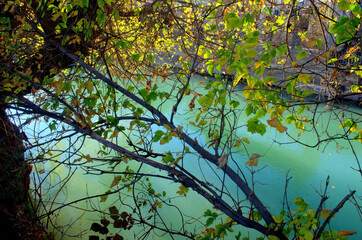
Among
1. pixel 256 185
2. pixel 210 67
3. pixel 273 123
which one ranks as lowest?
pixel 273 123

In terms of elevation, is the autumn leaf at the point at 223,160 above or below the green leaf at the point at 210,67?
below

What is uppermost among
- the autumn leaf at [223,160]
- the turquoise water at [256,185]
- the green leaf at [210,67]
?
the turquoise water at [256,185]

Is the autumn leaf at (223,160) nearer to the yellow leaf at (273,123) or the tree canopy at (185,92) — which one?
the tree canopy at (185,92)

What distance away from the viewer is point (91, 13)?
2.12m

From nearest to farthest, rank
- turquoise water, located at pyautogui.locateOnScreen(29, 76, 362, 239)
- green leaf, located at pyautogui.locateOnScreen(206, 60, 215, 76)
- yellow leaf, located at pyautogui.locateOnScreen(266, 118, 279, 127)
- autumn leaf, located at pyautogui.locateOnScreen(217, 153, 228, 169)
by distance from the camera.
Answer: autumn leaf, located at pyautogui.locateOnScreen(217, 153, 228, 169)
yellow leaf, located at pyautogui.locateOnScreen(266, 118, 279, 127)
green leaf, located at pyautogui.locateOnScreen(206, 60, 215, 76)
turquoise water, located at pyautogui.locateOnScreen(29, 76, 362, 239)

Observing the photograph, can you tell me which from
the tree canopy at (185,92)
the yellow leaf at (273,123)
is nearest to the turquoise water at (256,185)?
the tree canopy at (185,92)

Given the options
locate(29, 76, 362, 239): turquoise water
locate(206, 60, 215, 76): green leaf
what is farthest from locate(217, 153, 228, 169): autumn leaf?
locate(29, 76, 362, 239): turquoise water

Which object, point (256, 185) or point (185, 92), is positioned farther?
point (256, 185)

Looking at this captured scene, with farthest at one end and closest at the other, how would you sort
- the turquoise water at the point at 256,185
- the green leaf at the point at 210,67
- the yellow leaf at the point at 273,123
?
the turquoise water at the point at 256,185
the green leaf at the point at 210,67
the yellow leaf at the point at 273,123

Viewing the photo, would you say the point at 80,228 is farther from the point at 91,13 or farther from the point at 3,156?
the point at 91,13

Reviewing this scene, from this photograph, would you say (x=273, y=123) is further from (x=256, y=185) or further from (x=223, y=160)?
(x=256, y=185)

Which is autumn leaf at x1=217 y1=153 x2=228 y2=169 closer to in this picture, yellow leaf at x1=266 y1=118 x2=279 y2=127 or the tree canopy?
the tree canopy

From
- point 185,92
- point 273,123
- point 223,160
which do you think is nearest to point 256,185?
point 185,92

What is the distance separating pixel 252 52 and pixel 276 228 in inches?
36.2
